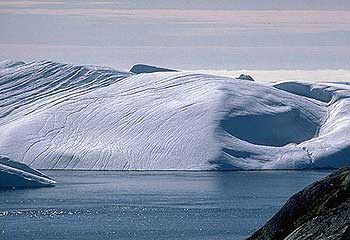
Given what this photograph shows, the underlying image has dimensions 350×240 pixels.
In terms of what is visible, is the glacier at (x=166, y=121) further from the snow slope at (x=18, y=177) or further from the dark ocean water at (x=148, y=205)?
the snow slope at (x=18, y=177)

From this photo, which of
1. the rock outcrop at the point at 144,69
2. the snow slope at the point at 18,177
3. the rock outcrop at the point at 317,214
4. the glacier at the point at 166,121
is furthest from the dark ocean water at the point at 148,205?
the rock outcrop at the point at 144,69

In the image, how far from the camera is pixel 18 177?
67938 mm

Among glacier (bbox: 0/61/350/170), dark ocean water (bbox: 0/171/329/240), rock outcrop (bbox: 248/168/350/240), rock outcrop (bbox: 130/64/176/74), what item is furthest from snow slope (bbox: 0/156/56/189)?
rock outcrop (bbox: 248/168/350/240)

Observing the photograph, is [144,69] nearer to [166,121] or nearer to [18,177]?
[166,121]

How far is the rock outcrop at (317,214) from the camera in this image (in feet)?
21.0

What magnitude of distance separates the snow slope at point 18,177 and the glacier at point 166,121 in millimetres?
22577

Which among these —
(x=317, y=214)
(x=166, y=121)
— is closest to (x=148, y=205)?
(x=166, y=121)

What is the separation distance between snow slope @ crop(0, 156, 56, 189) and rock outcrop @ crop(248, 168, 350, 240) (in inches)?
2342

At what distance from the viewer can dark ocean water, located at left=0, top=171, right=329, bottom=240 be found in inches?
1614

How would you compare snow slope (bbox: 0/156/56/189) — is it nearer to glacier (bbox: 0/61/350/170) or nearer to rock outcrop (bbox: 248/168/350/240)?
glacier (bbox: 0/61/350/170)

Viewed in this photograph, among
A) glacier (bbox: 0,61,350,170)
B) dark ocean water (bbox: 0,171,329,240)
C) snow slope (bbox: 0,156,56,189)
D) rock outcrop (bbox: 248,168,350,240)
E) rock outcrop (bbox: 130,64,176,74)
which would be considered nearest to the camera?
rock outcrop (bbox: 248,168,350,240)

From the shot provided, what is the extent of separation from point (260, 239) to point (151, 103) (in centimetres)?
9632

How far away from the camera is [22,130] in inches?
3989

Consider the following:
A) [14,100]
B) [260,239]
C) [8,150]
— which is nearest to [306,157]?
[8,150]
